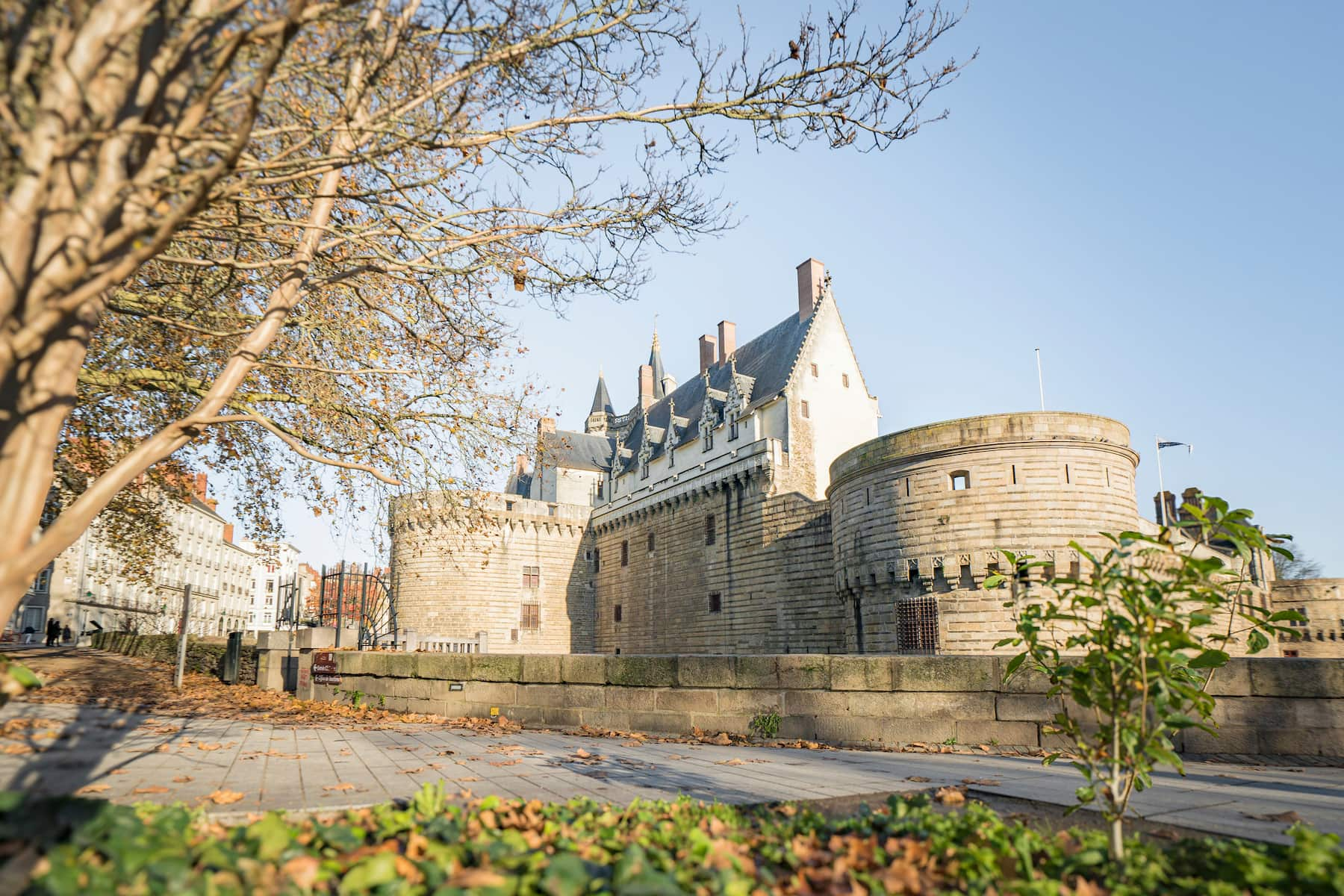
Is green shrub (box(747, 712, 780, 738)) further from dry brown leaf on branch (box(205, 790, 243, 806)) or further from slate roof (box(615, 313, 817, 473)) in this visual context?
slate roof (box(615, 313, 817, 473))

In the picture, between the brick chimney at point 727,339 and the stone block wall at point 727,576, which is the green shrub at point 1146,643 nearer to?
the stone block wall at point 727,576

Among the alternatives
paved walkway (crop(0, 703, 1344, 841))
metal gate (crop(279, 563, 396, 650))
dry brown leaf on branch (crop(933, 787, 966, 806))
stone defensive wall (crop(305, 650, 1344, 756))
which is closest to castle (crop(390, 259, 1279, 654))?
metal gate (crop(279, 563, 396, 650))

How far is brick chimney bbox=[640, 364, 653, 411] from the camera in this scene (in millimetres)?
54344

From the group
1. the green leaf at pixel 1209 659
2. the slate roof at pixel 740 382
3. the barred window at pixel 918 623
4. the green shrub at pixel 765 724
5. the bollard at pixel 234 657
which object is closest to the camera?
the green leaf at pixel 1209 659

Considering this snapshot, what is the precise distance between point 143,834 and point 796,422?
33.1 metres

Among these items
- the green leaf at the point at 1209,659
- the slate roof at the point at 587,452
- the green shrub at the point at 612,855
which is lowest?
the green shrub at the point at 612,855

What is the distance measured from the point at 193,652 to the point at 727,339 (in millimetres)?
31469

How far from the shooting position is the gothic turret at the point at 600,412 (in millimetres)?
61688

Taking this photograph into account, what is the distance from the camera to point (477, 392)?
10.3 metres

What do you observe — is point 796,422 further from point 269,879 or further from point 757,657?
point 269,879

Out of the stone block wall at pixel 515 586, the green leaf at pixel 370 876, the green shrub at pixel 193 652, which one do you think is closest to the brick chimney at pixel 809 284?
the stone block wall at pixel 515 586

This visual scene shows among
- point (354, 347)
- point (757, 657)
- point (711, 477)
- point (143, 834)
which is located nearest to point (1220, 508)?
point (143, 834)

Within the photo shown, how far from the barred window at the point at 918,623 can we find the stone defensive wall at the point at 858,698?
14.9m

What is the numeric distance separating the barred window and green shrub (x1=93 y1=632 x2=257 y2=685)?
16654 millimetres
